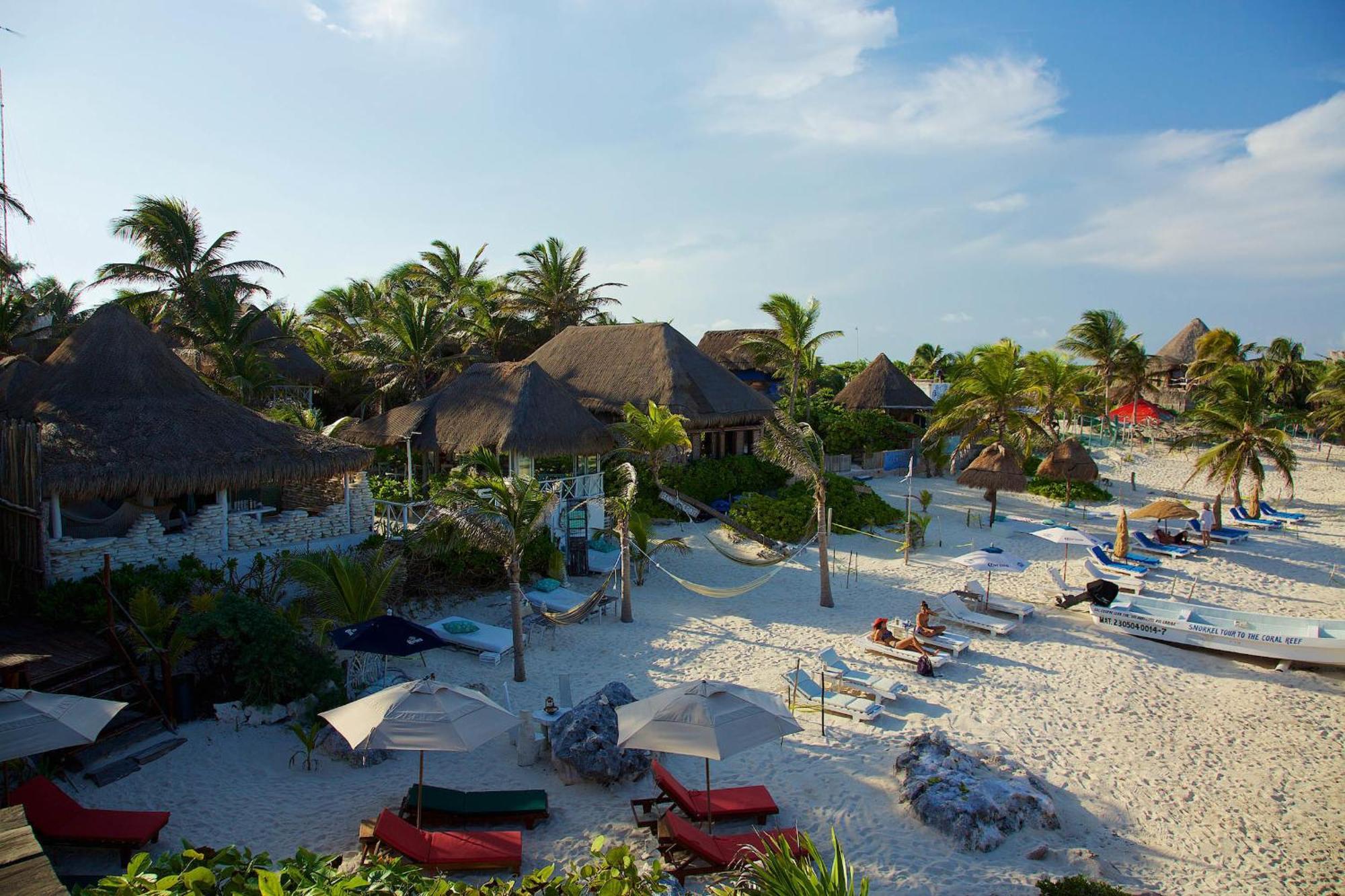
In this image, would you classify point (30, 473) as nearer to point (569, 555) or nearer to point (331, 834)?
point (331, 834)

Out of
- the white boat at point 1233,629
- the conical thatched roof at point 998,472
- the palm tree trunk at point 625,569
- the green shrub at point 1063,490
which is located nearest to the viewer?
the white boat at point 1233,629

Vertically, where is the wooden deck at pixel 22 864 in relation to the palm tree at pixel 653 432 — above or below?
below

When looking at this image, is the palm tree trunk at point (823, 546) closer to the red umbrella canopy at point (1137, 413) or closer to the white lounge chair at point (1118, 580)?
the white lounge chair at point (1118, 580)

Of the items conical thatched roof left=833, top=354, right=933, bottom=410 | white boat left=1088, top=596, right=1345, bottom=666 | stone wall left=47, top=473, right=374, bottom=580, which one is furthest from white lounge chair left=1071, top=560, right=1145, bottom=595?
stone wall left=47, top=473, right=374, bottom=580

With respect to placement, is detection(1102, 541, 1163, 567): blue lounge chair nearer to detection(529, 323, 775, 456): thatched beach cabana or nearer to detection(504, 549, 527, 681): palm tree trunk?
detection(529, 323, 775, 456): thatched beach cabana

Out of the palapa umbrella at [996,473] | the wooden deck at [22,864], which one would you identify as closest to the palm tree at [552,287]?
the palapa umbrella at [996,473]

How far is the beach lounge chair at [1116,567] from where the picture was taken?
16359 millimetres

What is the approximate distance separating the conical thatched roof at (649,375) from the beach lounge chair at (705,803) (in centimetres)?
1401

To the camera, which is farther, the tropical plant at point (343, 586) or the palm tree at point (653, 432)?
the palm tree at point (653, 432)

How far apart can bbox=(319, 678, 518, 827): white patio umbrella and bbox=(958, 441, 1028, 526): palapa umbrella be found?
1717cm

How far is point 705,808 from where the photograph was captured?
7.43 meters

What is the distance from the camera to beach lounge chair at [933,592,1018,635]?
513 inches

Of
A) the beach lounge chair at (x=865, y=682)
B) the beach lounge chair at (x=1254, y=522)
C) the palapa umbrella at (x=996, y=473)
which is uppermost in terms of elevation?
the palapa umbrella at (x=996, y=473)

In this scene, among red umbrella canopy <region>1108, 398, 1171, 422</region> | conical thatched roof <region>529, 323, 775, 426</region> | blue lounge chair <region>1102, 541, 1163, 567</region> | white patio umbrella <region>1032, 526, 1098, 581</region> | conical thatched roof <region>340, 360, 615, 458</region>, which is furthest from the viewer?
red umbrella canopy <region>1108, 398, 1171, 422</region>
